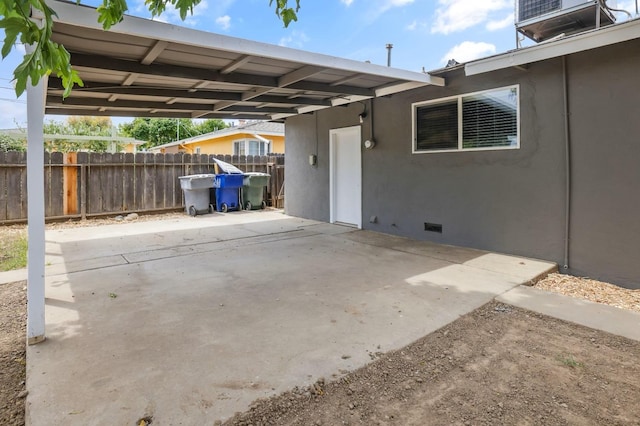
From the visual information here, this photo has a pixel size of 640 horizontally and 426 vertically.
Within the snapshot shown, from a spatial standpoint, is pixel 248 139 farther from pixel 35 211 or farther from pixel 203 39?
pixel 35 211

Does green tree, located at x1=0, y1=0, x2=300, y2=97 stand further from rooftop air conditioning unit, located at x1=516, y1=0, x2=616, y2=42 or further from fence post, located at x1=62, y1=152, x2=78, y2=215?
fence post, located at x1=62, y1=152, x2=78, y2=215

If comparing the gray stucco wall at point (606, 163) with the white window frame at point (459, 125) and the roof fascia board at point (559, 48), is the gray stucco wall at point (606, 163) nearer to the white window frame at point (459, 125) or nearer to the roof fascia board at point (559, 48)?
the roof fascia board at point (559, 48)

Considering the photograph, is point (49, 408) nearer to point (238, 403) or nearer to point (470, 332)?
point (238, 403)

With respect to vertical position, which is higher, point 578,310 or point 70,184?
point 70,184

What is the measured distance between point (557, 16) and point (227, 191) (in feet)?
28.3

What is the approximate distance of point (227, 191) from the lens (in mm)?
10953

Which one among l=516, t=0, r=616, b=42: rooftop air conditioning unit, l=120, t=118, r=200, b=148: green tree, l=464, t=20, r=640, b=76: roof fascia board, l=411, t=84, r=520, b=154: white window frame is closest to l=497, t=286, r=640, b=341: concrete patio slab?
l=411, t=84, r=520, b=154: white window frame

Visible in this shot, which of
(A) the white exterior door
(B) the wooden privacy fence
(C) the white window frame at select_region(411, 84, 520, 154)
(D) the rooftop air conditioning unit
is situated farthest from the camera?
(B) the wooden privacy fence

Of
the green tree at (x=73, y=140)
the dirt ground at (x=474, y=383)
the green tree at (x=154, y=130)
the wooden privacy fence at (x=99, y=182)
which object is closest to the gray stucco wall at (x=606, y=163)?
the dirt ground at (x=474, y=383)

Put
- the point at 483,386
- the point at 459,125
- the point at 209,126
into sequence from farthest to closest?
1. the point at 209,126
2. the point at 459,125
3. the point at 483,386

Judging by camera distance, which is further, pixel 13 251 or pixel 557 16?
pixel 13 251

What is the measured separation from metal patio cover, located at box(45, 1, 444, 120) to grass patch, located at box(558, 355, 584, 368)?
3878 millimetres

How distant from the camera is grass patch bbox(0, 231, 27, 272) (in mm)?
5156

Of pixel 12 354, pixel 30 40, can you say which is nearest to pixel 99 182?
pixel 12 354
